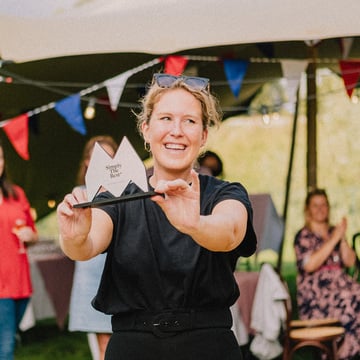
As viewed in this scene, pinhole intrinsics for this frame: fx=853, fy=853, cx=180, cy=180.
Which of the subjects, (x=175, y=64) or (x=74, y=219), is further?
(x=175, y=64)

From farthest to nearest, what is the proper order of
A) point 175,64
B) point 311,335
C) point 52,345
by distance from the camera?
point 52,345 < point 175,64 < point 311,335

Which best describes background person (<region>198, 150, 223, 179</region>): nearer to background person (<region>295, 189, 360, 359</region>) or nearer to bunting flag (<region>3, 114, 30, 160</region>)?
background person (<region>295, 189, 360, 359</region>)

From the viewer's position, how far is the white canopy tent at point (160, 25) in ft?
17.7

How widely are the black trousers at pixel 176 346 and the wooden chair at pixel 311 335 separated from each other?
3440mm

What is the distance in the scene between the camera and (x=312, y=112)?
25.8 ft

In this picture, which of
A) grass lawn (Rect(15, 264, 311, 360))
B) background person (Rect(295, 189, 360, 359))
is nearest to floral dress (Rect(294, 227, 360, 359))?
background person (Rect(295, 189, 360, 359))

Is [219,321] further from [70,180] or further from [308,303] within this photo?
[70,180]

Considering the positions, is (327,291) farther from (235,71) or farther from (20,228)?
(20,228)

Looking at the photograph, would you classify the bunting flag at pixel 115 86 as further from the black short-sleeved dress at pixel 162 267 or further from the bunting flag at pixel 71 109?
the black short-sleeved dress at pixel 162 267

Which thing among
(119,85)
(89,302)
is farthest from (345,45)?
(89,302)

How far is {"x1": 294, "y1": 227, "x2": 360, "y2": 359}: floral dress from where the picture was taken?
18.7 feet

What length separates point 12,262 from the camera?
483 cm

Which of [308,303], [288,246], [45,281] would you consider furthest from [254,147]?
[308,303]

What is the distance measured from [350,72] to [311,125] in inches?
67.0
